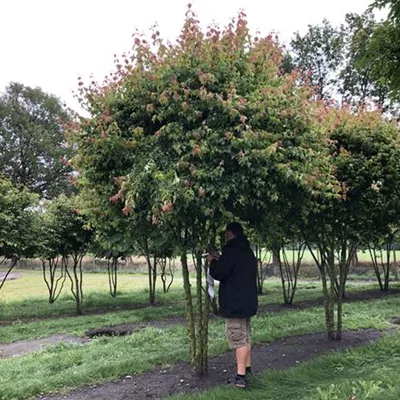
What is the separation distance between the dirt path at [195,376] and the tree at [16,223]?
28.0 ft

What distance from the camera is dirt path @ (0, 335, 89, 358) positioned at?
947 centimetres

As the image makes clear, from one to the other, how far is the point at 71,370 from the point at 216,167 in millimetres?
3843

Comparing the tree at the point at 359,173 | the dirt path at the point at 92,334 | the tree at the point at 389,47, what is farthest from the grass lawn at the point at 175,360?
the tree at the point at 389,47

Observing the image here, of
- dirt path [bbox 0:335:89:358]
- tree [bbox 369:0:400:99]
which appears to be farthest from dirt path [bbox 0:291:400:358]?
tree [bbox 369:0:400:99]

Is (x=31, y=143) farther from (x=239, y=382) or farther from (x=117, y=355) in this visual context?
(x=239, y=382)

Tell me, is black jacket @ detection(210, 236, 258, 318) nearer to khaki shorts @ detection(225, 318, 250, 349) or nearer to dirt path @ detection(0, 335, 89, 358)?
khaki shorts @ detection(225, 318, 250, 349)

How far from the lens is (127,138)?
5.42m

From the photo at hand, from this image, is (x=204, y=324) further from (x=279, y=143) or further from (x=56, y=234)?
(x=56, y=234)

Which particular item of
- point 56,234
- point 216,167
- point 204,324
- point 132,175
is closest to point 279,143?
point 216,167

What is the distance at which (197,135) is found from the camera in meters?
5.02

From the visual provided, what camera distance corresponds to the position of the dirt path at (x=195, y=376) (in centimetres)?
547

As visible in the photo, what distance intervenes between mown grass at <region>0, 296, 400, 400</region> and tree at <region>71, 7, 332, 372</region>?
4.32 ft

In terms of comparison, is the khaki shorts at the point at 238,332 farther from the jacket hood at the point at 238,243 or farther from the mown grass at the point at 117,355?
the jacket hood at the point at 238,243

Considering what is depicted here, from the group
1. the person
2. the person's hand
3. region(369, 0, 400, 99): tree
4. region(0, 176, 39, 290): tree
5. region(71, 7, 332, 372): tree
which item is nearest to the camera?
region(369, 0, 400, 99): tree
